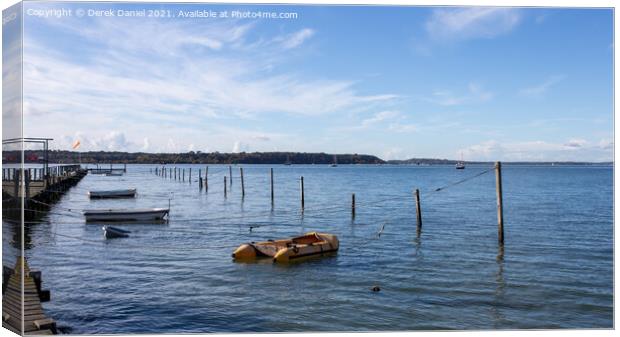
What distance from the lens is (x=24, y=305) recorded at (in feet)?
37.6

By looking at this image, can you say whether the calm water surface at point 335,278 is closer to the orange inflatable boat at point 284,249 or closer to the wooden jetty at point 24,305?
the orange inflatable boat at point 284,249

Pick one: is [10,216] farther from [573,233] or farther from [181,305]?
[573,233]

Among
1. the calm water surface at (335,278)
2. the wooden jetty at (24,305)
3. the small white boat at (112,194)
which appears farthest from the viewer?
the small white boat at (112,194)

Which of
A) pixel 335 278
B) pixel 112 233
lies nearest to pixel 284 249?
pixel 335 278

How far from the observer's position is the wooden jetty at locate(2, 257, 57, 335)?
10.5 m

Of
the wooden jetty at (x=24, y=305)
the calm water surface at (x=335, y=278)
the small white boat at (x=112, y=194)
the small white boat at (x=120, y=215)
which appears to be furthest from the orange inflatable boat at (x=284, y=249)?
the small white boat at (x=112, y=194)

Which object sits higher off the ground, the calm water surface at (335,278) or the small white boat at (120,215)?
the small white boat at (120,215)

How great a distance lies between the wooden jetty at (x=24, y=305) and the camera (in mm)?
10453

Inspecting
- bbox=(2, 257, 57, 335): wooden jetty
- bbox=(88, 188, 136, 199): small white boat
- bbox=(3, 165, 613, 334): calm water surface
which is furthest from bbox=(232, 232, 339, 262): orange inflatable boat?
bbox=(88, 188, 136, 199): small white boat

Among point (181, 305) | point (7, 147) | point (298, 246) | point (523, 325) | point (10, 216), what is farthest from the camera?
point (298, 246)

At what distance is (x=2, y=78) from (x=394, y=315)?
33.5 ft

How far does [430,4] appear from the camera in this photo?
1080 centimetres

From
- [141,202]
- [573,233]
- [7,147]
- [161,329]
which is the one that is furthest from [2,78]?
[141,202]

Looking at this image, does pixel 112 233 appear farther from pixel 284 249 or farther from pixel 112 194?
pixel 112 194
